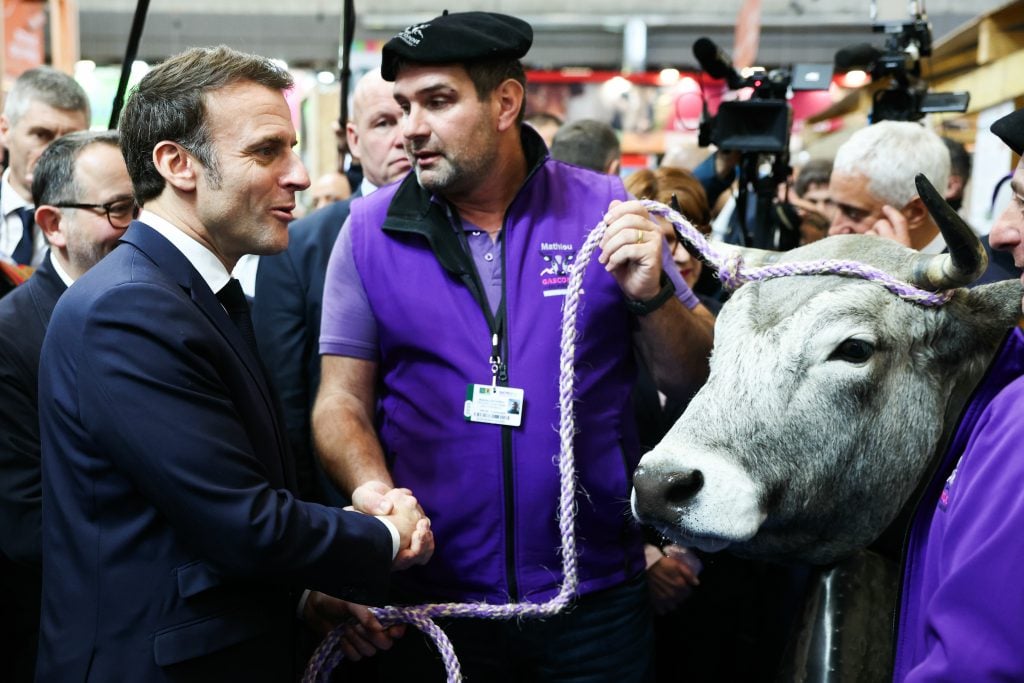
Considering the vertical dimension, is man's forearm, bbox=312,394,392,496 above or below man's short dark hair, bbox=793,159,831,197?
below

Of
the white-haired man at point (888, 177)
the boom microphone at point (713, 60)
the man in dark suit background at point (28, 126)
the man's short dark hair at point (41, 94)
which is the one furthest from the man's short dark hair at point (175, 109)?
the man's short dark hair at point (41, 94)

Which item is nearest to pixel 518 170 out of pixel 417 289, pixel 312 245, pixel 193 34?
pixel 417 289

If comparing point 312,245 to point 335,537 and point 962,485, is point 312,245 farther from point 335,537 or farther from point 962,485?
point 962,485

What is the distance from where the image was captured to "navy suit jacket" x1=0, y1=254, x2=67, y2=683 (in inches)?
89.5

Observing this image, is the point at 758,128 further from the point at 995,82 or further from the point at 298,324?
the point at 995,82

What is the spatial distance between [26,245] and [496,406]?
2.39 meters

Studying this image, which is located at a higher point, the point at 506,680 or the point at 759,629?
the point at 506,680

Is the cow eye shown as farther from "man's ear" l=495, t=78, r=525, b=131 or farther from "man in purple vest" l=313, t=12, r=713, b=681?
"man's ear" l=495, t=78, r=525, b=131

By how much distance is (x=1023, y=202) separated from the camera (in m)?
1.68

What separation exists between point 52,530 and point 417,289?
893mm

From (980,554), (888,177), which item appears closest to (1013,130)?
(980,554)

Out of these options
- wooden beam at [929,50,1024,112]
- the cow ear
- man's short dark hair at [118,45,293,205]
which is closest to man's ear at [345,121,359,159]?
man's short dark hair at [118,45,293,205]

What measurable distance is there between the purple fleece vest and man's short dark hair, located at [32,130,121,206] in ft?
2.80

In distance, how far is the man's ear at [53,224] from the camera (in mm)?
2629
